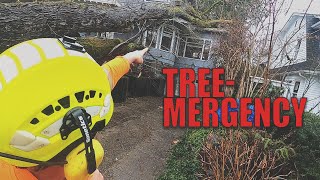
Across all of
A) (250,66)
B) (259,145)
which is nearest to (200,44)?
(250,66)

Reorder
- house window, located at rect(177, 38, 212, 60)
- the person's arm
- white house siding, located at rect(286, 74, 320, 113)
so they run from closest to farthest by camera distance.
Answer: the person's arm < white house siding, located at rect(286, 74, 320, 113) < house window, located at rect(177, 38, 212, 60)

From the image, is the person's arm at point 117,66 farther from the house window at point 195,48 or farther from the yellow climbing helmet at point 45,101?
the house window at point 195,48

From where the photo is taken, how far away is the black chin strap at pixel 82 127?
3.39 feet

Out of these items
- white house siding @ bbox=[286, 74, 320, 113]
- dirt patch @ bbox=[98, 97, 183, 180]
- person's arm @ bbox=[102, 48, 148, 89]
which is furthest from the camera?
white house siding @ bbox=[286, 74, 320, 113]

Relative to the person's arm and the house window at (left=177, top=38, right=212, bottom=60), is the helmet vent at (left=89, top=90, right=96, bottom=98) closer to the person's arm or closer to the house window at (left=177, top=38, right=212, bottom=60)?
the person's arm

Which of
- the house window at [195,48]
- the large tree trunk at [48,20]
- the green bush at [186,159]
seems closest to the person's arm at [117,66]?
the large tree trunk at [48,20]

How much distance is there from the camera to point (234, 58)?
12.7m

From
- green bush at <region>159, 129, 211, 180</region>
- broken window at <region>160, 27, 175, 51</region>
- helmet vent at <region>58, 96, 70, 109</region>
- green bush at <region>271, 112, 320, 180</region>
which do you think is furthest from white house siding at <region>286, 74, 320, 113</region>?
helmet vent at <region>58, 96, 70, 109</region>

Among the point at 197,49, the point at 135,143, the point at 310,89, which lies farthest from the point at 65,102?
the point at 310,89

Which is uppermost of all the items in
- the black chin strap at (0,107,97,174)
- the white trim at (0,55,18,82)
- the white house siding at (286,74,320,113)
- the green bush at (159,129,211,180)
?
the white trim at (0,55,18,82)

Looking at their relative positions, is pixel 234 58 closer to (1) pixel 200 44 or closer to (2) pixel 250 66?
(2) pixel 250 66

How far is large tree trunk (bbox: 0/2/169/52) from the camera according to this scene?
4832 mm

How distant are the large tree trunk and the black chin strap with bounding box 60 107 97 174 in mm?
4329
